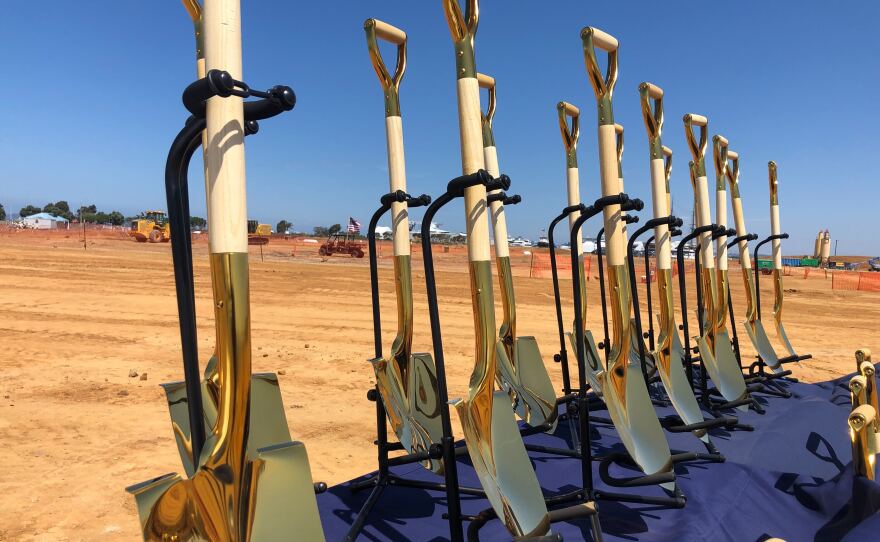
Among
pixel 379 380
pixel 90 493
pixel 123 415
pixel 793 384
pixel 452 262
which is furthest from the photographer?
pixel 452 262

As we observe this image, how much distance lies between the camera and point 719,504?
2.67 meters

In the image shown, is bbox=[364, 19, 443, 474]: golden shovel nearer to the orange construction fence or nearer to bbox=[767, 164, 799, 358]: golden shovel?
bbox=[767, 164, 799, 358]: golden shovel

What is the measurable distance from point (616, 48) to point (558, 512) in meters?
2.13

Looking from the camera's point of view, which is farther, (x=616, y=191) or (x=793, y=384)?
(x=793, y=384)

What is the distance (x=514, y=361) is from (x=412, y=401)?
764 millimetres

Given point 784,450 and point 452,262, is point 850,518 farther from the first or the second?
point 452,262

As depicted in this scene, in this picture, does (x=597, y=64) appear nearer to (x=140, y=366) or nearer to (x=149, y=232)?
(x=140, y=366)

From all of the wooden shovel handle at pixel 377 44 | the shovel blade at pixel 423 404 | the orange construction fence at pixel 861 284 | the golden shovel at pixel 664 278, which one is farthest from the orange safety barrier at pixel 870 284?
the wooden shovel handle at pixel 377 44

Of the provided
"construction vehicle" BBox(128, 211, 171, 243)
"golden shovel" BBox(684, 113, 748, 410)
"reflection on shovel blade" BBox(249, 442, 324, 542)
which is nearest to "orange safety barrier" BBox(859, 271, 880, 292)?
"golden shovel" BBox(684, 113, 748, 410)

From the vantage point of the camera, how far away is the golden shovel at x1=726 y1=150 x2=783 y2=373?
16.4 ft

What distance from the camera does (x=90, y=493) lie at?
3189 mm

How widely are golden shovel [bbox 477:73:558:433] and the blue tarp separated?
38cm

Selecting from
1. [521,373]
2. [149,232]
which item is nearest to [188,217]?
[521,373]

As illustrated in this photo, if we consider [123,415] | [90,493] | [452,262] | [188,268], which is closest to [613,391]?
[188,268]
